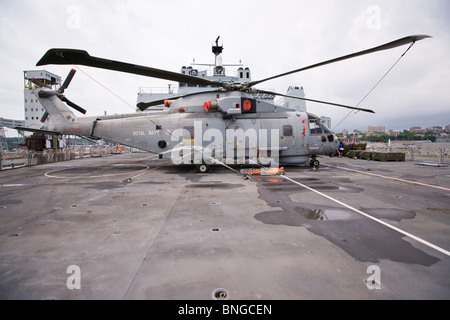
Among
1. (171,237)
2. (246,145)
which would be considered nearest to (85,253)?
(171,237)

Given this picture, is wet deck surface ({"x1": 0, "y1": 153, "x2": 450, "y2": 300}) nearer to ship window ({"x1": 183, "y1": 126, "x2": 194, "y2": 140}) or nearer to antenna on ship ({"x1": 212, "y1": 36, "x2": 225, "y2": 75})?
ship window ({"x1": 183, "y1": 126, "x2": 194, "y2": 140})

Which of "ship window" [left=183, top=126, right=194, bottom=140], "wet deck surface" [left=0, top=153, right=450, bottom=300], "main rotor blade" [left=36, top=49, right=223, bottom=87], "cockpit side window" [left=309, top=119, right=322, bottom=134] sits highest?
"main rotor blade" [left=36, top=49, right=223, bottom=87]

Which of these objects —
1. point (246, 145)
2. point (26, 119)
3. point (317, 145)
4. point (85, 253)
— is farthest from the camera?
point (26, 119)

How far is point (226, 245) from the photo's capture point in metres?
3.40

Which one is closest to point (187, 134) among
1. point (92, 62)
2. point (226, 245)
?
point (92, 62)

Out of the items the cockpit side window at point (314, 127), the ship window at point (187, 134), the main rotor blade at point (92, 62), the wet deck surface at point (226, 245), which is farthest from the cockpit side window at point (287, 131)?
Answer: the main rotor blade at point (92, 62)

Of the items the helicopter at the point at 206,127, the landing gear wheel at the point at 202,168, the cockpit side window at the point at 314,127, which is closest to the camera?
the helicopter at the point at 206,127

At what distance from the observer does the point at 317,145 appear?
1281cm

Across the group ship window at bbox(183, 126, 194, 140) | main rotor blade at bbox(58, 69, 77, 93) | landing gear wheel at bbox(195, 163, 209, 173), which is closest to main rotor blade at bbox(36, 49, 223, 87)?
ship window at bbox(183, 126, 194, 140)

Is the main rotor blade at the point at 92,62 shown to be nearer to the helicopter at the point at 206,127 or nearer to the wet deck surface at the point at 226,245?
the helicopter at the point at 206,127

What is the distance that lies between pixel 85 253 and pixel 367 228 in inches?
207

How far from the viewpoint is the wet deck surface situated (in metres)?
Answer: 2.39

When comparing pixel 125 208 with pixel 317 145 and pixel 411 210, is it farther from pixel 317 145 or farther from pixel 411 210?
pixel 317 145

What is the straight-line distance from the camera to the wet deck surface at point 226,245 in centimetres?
239
